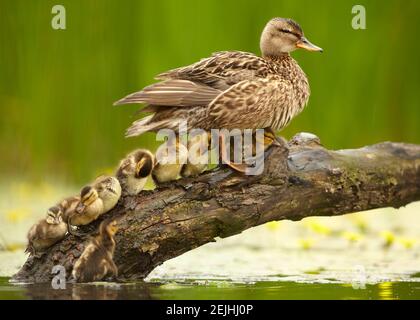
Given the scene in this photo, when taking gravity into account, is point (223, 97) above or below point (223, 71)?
below

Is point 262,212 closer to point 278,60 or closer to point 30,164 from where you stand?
point 278,60

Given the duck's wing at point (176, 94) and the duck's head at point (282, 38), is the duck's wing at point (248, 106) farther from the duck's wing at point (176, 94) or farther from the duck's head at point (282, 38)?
the duck's head at point (282, 38)

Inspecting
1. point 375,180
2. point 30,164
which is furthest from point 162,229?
point 30,164

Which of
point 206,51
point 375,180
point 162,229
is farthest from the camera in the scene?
point 206,51

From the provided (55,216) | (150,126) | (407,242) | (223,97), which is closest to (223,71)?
(223,97)

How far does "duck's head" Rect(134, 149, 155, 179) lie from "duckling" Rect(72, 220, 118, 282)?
0.32 metres

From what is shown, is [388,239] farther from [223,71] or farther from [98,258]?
[98,258]

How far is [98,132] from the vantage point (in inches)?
352

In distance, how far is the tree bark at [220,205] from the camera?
5.70 metres

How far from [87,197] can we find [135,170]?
0.32 metres

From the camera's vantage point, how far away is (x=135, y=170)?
227 inches

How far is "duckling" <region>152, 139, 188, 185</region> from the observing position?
5.79 metres

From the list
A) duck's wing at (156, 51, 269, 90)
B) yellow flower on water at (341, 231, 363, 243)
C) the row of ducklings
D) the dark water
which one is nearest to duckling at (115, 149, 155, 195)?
the row of ducklings

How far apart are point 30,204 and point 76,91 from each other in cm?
103
